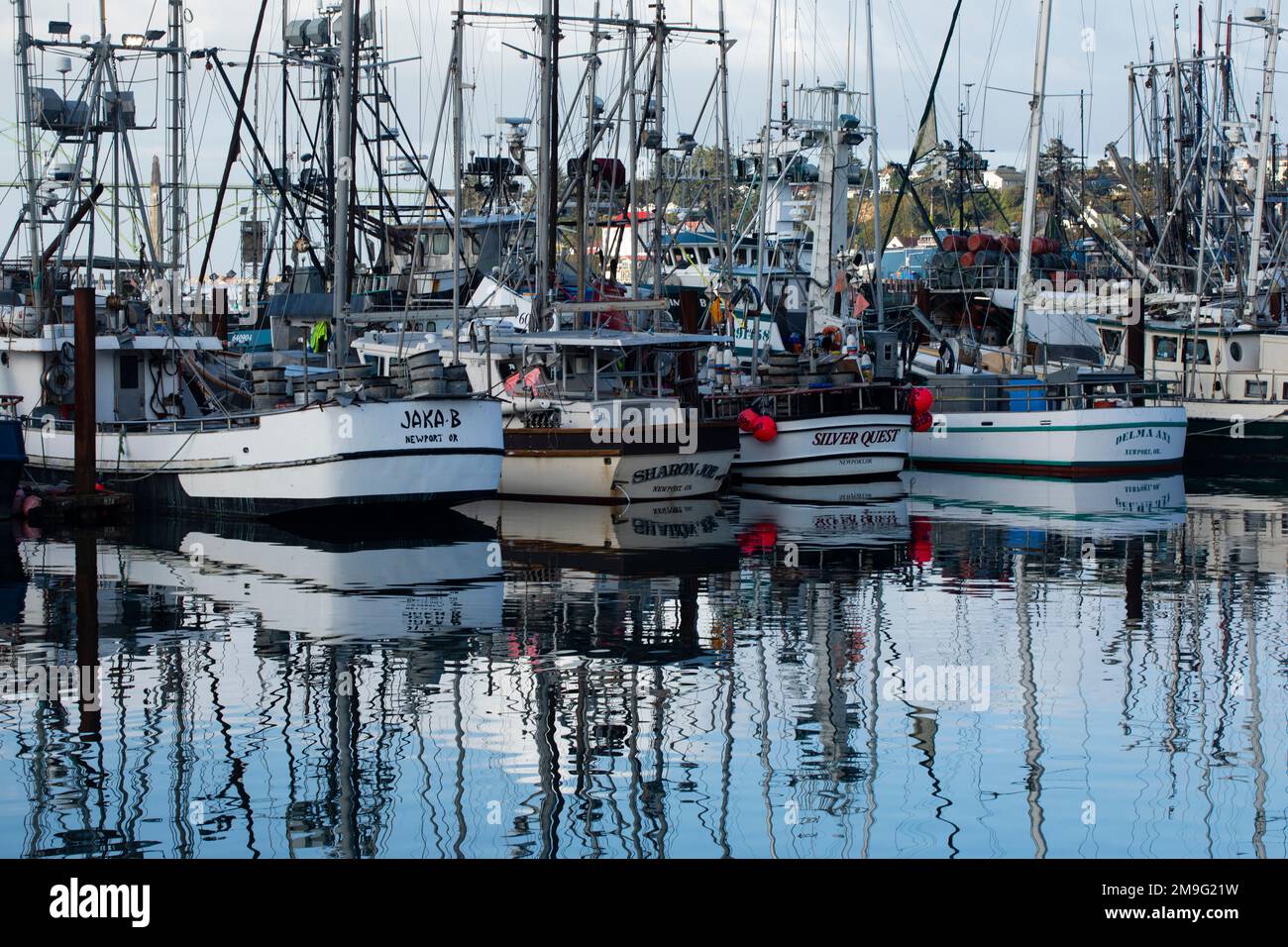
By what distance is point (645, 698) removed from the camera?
15109 mm

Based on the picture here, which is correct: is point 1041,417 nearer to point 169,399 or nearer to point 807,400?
point 807,400

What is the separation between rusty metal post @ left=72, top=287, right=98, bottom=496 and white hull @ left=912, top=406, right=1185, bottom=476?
1972cm

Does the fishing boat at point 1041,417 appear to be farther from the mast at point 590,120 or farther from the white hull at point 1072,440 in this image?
the mast at point 590,120

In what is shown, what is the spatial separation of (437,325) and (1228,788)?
96.0 feet

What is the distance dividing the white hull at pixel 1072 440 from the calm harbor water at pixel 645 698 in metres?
11.7

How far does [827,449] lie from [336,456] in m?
12.7

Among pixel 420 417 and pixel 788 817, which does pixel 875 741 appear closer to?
pixel 788 817

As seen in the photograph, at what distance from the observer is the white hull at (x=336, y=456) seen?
27.4 m

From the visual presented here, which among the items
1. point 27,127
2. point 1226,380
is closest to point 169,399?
point 27,127

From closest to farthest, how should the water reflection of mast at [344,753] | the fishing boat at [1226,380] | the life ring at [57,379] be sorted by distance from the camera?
1. the water reflection of mast at [344,753]
2. the life ring at [57,379]
3. the fishing boat at [1226,380]

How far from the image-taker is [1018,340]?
131 feet

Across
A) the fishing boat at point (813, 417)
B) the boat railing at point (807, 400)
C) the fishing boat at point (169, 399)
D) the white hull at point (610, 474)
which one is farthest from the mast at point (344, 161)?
the boat railing at point (807, 400)

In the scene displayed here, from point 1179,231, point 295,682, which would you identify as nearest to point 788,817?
point 295,682

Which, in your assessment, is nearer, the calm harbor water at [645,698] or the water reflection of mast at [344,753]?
the water reflection of mast at [344,753]
